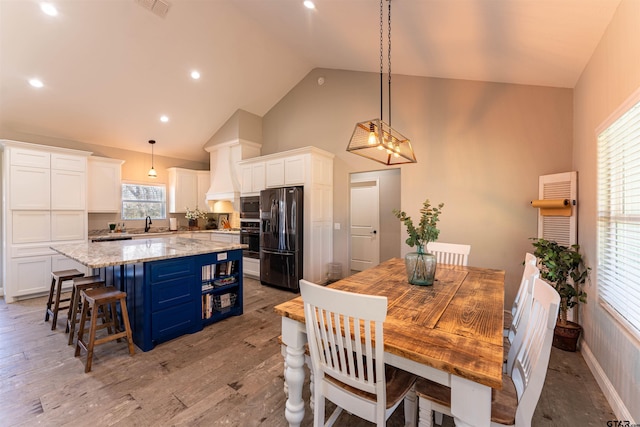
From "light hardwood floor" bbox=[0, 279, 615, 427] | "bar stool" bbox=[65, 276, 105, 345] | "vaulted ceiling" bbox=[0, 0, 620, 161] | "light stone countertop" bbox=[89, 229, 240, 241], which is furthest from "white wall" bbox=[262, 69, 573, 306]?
"bar stool" bbox=[65, 276, 105, 345]

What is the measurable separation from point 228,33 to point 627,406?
5614 millimetres

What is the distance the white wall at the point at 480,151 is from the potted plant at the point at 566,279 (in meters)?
0.74

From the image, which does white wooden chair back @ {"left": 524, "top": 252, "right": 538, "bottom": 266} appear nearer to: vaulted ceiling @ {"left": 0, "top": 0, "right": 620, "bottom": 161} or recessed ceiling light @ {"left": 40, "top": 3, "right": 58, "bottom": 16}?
vaulted ceiling @ {"left": 0, "top": 0, "right": 620, "bottom": 161}

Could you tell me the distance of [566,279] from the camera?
251 cm

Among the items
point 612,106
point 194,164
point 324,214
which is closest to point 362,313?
point 612,106

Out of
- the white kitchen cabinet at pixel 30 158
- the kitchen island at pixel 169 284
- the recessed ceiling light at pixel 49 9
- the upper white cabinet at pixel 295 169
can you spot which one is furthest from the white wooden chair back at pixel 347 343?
the white kitchen cabinet at pixel 30 158

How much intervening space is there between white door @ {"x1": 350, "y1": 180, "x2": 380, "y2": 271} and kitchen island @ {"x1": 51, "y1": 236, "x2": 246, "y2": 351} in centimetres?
316

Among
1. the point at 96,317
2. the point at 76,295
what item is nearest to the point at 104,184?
the point at 76,295

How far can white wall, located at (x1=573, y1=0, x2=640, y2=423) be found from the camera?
160 centimetres

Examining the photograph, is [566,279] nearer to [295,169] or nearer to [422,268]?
[422,268]

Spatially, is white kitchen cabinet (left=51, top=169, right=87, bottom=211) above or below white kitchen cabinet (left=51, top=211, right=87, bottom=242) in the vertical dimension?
above

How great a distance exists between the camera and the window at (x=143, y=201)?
18.2ft

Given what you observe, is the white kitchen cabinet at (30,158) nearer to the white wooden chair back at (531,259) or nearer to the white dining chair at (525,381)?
the white dining chair at (525,381)

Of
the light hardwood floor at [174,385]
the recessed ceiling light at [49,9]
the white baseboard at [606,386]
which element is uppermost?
the recessed ceiling light at [49,9]
